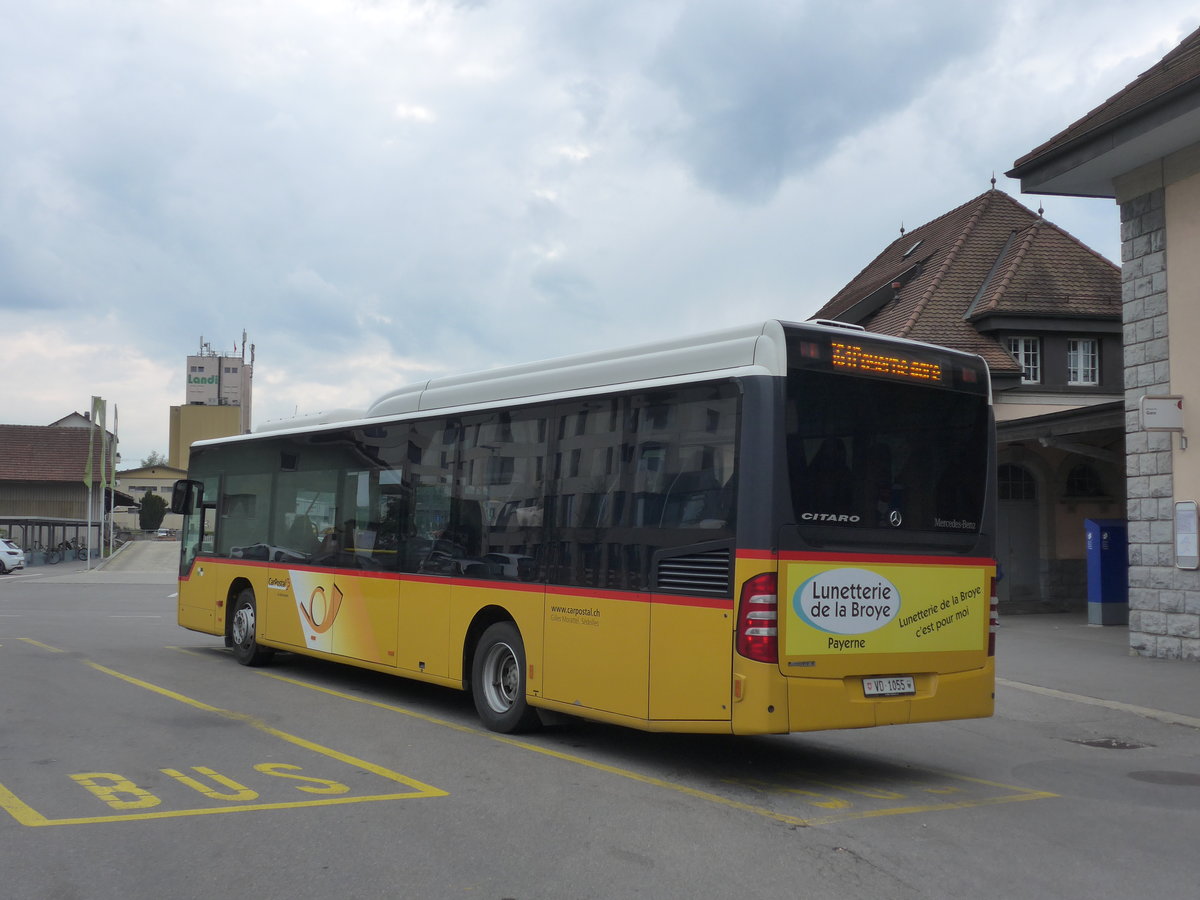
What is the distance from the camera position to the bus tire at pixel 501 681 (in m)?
9.59

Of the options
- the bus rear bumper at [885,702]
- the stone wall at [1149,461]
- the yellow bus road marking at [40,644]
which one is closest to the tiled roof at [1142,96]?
the stone wall at [1149,461]

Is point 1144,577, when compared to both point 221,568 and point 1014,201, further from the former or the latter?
point 1014,201

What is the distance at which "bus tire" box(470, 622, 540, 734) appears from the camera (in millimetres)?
9586

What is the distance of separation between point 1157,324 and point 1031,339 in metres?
12.7

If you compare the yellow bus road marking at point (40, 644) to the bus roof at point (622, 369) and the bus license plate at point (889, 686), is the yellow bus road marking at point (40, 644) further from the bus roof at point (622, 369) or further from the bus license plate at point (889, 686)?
the bus license plate at point (889, 686)

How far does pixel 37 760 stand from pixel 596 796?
155 inches

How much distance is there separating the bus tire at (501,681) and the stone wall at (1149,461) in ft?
33.3

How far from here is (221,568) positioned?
15438mm

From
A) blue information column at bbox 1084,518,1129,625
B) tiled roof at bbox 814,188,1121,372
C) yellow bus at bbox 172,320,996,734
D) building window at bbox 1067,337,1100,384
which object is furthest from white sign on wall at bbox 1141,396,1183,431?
building window at bbox 1067,337,1100,384

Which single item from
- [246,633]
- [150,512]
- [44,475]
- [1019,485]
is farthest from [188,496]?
[150,512]

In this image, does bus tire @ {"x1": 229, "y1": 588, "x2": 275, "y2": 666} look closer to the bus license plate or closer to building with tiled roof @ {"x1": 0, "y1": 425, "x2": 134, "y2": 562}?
the bus license plate

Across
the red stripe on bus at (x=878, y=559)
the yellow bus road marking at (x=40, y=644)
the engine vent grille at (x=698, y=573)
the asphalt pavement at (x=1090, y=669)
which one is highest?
the red stripe on bus at (x=878, y=559)

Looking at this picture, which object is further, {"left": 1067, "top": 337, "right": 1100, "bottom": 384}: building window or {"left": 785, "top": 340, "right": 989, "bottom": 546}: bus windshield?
{"left": 1067, "top": 337, "right": 1100, "bottom": 384}: building window

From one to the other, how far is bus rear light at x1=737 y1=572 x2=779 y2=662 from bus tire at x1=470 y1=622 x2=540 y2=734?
255 cm
